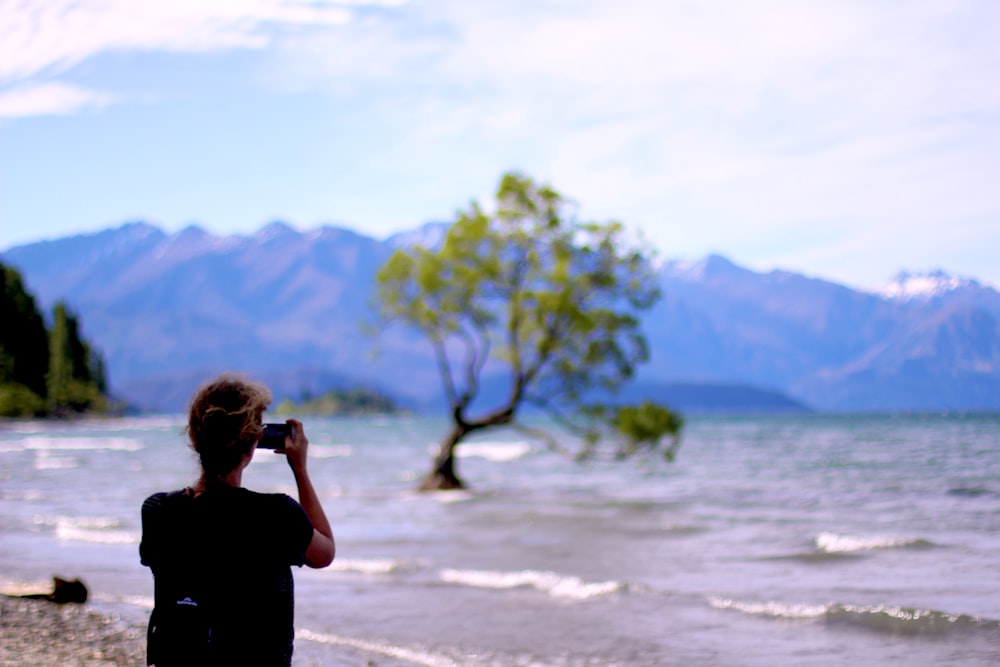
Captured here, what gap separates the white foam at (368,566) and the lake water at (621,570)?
63 millimetres

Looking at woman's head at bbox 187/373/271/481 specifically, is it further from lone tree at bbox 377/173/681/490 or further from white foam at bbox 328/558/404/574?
lone tree at bbox 377/173/681/490

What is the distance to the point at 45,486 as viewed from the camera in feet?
125

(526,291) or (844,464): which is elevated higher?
(526,291)

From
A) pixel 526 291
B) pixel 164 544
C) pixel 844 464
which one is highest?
pixel 526 291

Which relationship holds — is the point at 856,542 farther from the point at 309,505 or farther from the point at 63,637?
the point at 309,505

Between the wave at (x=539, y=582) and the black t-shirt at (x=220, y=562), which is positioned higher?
the black t-shirt at (x=220, y=562)

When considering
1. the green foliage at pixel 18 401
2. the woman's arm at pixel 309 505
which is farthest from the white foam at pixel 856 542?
the green foliage at pixel 18 401

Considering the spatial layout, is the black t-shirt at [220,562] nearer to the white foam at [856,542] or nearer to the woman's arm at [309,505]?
the woman's arm at [309,505]

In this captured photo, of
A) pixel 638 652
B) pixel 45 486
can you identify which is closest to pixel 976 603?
pixel 638 652

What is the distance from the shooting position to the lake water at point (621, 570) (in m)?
11.0

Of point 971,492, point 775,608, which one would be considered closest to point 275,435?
point 775,608

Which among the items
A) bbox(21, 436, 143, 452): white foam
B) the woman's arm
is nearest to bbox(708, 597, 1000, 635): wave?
the woman's arm

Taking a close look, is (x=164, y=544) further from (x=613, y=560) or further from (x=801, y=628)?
(x=613, y=560)

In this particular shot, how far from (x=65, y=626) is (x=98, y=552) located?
8.91 m
